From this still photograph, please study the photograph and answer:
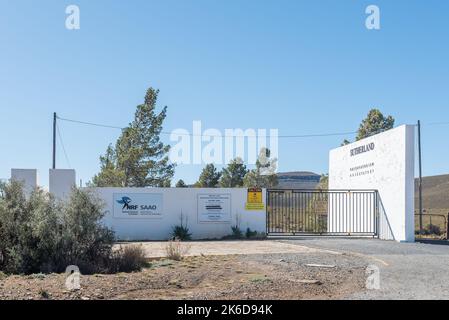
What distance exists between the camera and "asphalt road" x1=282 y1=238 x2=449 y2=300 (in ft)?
35.3

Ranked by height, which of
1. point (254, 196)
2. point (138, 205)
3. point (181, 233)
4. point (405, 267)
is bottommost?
point (181, 233)

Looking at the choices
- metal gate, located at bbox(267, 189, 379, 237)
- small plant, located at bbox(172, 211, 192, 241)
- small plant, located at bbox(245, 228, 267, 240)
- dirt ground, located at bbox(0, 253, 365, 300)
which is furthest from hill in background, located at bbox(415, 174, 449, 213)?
dirt ground, located at bbox(0, 253, 365, 300)

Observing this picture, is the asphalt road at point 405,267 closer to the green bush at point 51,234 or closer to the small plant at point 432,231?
the green bush at point 51,234

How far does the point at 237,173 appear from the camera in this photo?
5672cm

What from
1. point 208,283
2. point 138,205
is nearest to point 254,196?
point 138,205

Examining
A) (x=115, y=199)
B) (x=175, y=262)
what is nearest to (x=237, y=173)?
(x=115, y=199)

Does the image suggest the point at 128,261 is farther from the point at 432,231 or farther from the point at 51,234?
the point at 432,231

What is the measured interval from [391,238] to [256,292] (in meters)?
16.5

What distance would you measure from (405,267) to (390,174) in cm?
1153

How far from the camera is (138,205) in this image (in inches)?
1075

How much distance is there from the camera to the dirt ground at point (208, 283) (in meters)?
10.4


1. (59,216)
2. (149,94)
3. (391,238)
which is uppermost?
(149,94)

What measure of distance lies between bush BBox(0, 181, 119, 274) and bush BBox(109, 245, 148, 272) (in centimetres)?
21
